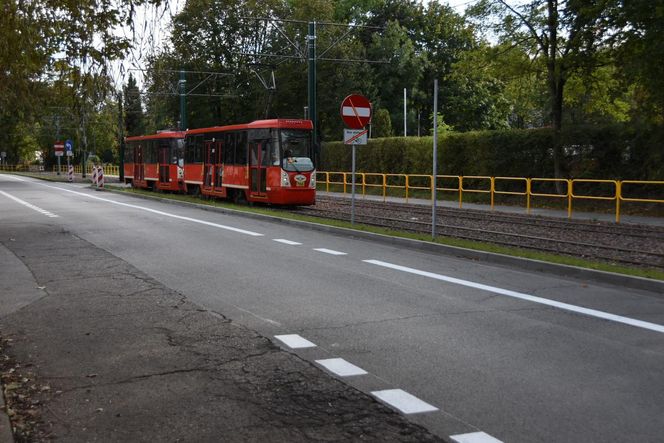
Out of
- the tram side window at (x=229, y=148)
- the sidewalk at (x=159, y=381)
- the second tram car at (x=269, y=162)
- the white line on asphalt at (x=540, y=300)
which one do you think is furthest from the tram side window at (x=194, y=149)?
the sidewalk at (x=159, y=381)

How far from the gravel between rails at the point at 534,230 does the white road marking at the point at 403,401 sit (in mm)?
8153

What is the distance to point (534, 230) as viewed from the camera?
690 inches

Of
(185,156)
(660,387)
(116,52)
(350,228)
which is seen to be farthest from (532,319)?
(185,156)

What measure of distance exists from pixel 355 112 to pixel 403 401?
12.8 m

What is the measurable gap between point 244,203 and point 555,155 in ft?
38.7

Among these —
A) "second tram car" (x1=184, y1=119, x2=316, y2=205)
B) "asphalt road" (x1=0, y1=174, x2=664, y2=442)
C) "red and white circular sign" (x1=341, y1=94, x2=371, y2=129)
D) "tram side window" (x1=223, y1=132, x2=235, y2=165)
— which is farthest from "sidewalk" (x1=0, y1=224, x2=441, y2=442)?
"tram side window" (x1=223, y1=132, x2=235, y2=165)

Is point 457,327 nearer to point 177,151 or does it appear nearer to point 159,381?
point 159,381

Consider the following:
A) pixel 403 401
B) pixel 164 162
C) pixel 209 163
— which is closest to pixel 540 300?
pixel 403 401

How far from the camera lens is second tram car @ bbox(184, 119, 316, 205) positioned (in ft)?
79.8

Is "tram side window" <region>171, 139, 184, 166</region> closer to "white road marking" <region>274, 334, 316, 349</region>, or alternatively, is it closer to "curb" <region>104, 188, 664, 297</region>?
"curb" <region>104, 188, 664, 297</region>

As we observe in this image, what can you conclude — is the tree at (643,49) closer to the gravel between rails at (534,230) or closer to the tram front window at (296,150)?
the gravel between rails at (534,230)

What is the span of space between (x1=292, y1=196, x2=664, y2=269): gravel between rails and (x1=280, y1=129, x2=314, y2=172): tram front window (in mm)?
1540

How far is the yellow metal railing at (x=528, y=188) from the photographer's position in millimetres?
20359

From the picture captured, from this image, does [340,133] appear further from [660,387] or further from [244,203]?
[660,387]
